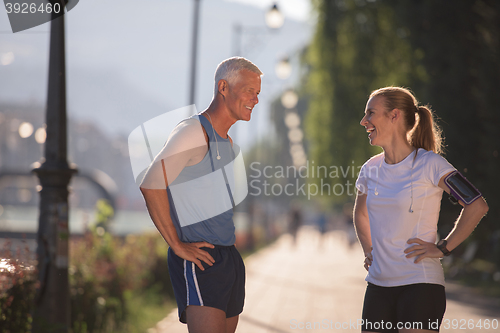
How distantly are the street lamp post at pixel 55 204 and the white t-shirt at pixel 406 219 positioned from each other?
343 cm

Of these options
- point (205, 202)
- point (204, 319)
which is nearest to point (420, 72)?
point (205, 202)

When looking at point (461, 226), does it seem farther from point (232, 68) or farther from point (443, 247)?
point (232, 68)

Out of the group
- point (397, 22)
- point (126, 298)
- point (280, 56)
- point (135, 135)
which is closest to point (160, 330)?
point (126, 298)

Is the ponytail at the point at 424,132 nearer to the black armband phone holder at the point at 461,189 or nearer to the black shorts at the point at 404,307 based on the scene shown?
the black armband phone holder at the point at 461,189

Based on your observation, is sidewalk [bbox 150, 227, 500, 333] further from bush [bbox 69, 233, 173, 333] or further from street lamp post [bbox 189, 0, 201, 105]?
street lamp post [bbox 189, 0, 201, 105]

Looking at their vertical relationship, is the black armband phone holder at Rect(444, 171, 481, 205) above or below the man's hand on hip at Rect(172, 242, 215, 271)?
above

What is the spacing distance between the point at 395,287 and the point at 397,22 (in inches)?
513

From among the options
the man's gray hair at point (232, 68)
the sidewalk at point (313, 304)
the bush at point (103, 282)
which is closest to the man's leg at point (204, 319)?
the man's gray hair at point (232, 68)

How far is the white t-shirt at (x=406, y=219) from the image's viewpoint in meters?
3.05

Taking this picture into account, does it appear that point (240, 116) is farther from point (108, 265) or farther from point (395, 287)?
point (108, 265)

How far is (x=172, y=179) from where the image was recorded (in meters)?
2.85

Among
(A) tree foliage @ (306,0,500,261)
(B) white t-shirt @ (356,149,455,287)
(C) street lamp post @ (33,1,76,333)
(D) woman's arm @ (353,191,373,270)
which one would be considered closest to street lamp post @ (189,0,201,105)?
(A) tree foliage @ (306,0,500,261)

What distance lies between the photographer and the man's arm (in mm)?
2801

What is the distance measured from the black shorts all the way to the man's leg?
0.84m
